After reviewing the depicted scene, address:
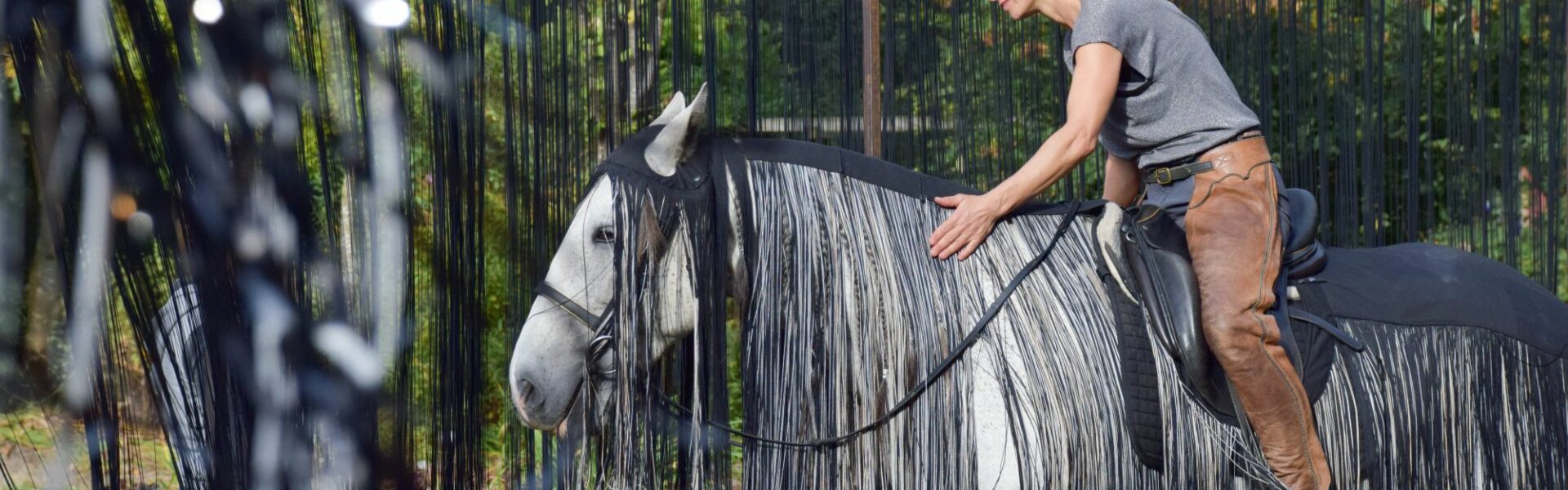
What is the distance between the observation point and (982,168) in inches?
128

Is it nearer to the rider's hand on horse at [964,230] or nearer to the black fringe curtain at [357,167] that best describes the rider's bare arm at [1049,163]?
the rider's hand on horse at [964,230]

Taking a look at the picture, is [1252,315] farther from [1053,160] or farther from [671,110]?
[671,110]

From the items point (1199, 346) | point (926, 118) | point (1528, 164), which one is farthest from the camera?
point (1528, 164)

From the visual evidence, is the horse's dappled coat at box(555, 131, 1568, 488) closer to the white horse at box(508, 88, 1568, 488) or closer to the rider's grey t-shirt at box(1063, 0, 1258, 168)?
the white horse at box(508, 88, 1568, 488)

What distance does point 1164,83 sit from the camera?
206 centimetres

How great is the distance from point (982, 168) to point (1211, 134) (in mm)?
1197

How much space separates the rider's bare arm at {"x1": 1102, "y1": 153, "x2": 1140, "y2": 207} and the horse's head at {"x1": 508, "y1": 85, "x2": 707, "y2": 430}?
3.40 feet

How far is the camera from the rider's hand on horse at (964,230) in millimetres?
1808

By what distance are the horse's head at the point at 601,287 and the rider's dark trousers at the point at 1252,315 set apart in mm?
841

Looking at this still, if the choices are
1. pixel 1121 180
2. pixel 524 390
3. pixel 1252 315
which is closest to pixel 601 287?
pixel 524 390

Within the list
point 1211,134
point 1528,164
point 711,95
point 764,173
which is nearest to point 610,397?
point 764,173

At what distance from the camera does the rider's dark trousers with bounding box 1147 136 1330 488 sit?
73.4 inches

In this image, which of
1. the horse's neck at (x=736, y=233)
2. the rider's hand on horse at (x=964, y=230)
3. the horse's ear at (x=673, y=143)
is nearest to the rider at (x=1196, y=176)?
the rider's hand on horse at (x=964, y=230)

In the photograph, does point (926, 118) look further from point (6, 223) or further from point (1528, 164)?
→ point (6, 223)
